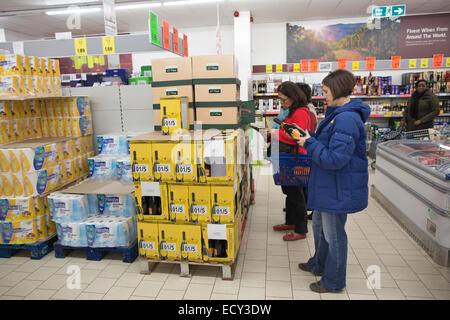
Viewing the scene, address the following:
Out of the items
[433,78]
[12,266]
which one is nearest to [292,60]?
[433,78]

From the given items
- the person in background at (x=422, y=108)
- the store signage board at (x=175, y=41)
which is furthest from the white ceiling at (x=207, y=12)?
the store signage board at (x=175, y=41)

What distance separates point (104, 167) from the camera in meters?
3.87

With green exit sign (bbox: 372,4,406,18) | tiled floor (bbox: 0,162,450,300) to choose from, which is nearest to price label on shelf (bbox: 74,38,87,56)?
tiled floor (bbox: 0,162,450,300)

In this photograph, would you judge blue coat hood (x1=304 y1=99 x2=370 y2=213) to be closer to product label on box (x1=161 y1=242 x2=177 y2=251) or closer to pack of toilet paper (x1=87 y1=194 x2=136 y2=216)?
product label on box (x1=161 y1=242 x2=177 y2=251)

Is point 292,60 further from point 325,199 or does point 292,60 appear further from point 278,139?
point 325,199

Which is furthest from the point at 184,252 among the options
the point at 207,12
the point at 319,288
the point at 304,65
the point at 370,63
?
the point at 370,63

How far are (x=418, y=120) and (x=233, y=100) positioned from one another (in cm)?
508

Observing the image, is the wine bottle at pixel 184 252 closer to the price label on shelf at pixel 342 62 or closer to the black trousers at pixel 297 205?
the black trousers at pixel 297 205

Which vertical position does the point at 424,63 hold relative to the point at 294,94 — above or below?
above

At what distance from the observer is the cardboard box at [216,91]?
10.4 feet

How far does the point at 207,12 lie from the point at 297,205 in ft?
19.4

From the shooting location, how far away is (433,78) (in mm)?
7543

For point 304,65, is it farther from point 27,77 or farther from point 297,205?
point 27,77

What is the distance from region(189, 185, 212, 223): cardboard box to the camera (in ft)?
9.25
